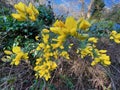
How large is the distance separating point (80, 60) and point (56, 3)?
3951 mm

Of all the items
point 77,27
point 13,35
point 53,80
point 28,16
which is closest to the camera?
point 77,27

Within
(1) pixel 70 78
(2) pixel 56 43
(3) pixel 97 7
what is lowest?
(1) pixel 70 78

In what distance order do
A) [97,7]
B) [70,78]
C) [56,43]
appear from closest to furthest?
[56,43] < [70,78] < [97,7]

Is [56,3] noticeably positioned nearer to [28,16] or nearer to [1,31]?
[1,31]

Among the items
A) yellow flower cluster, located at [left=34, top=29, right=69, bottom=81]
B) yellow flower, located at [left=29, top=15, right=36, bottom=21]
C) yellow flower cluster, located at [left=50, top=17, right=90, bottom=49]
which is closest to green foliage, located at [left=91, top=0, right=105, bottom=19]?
yellow flower cluster, located at [left=34, top=29, right=69, bottom=81]

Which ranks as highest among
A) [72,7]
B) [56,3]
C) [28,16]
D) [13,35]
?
[72,7]

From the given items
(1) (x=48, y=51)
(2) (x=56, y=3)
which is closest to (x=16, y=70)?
(1) (x=48, y=51)

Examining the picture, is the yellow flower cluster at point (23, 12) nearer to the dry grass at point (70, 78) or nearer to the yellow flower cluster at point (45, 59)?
the yellow flower cluster at point (45, 59)

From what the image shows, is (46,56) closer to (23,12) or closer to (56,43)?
(56,43)

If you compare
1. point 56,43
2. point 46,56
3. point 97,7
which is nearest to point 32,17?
point 56,43

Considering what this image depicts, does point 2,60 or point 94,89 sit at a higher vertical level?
point 2,60

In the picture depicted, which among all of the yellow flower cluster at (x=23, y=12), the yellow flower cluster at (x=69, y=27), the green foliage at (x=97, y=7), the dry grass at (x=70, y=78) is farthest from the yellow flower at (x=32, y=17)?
the green foliage at (x=97, y=7)

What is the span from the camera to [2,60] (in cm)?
193

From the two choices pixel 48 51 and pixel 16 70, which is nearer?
pixel 48 51
